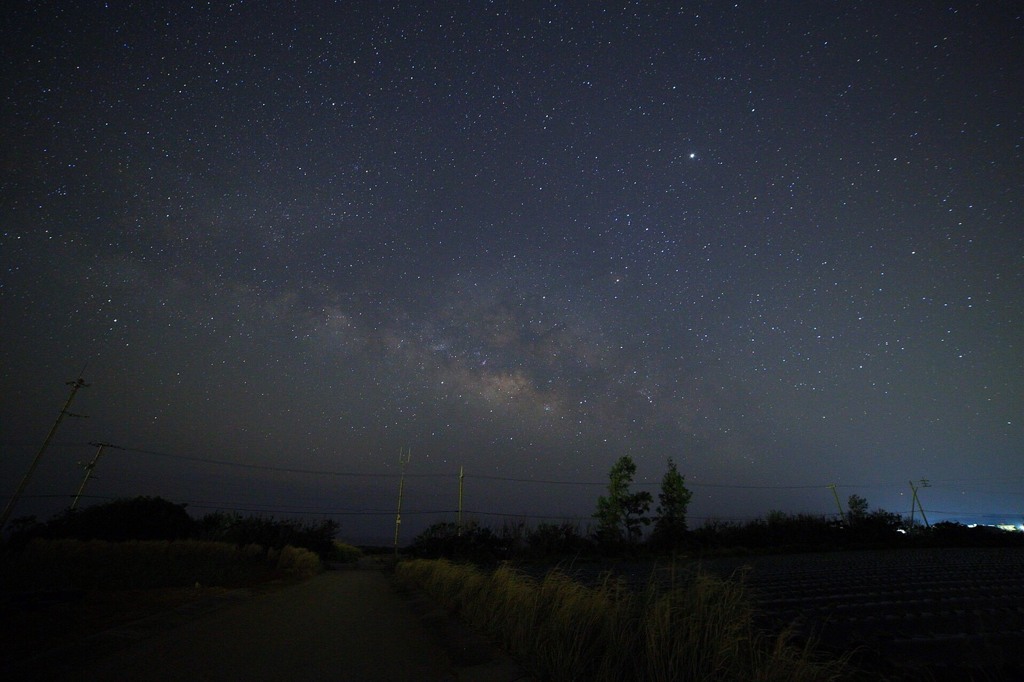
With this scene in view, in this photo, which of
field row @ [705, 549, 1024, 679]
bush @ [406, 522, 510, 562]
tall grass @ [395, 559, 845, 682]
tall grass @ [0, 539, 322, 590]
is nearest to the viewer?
tall grass @ [395, 559, 845, 682]

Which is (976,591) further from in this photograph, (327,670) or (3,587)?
(3,587)

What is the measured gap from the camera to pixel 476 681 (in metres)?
4.79

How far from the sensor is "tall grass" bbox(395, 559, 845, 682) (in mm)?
3609

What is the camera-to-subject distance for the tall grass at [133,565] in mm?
11297

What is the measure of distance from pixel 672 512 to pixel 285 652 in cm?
4565

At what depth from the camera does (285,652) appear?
5.98 m

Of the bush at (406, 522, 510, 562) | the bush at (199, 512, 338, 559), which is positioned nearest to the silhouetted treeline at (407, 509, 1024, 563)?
the bush at (406, 522, 510, 562)

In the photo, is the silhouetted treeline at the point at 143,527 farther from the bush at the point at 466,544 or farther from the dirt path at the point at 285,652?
the dirt path at the point at 285,652

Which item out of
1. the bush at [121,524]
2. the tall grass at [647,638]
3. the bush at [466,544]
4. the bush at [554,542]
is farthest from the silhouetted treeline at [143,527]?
the tall grass at [647,638]

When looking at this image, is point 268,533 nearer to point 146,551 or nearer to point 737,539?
point 146,551

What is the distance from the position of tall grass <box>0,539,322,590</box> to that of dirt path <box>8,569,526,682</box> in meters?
5.67

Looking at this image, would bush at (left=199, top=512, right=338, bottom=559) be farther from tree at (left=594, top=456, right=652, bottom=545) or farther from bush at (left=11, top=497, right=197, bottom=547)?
tree at (left=594, top=456, right=652, bottom=545)

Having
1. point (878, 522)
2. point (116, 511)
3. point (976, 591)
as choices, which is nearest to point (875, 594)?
point (976, 591)

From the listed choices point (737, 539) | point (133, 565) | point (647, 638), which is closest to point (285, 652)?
point (647, 638)
